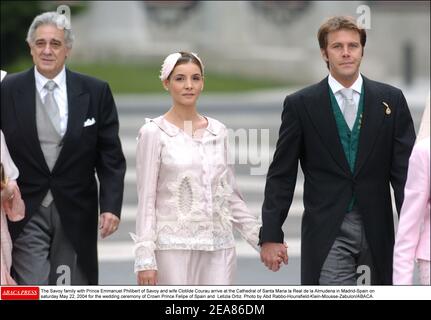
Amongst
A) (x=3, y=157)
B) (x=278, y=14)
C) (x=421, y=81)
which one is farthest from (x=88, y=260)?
(x=278, y=14)

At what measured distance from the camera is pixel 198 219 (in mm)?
6418

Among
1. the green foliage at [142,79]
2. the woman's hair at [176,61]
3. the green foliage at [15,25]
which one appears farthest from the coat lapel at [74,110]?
the green foliage at [142,79]

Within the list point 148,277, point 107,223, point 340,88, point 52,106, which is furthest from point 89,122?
point 340,88

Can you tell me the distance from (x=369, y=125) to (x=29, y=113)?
1.72m

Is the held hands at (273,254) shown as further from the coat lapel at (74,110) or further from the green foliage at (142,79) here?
the green foliage at (142,79)

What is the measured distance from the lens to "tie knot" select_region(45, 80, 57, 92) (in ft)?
21.9

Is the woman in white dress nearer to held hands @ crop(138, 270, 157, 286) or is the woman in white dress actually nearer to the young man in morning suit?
held hands @ crop(138, 270, 157, 286)

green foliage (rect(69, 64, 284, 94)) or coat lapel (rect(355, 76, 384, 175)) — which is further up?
coat lapel (rect(355, 76, 384, 175))

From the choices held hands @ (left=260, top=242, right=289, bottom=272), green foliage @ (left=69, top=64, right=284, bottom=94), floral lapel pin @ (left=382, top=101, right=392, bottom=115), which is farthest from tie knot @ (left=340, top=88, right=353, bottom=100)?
green foliage @ (left=69, top=64, right=284, bottom=94)

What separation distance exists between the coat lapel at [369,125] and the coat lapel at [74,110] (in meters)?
1.43

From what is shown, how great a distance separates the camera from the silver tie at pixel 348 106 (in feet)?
20.7

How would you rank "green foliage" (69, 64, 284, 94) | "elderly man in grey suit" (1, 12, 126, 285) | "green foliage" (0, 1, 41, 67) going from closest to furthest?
"elderly man in grey suit" (1, 12, 126, 285)
"green foliage" (0, 1, 41, 67)
"green foliage" (69, 64, 284, 94)
